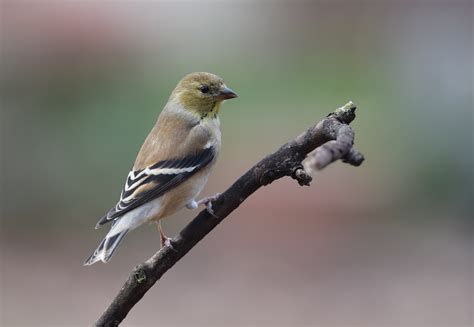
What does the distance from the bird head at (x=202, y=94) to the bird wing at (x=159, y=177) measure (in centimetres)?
45

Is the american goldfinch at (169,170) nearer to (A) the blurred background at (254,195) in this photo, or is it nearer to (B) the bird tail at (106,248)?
(B) the bird tail at (106,248)

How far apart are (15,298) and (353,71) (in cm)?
739

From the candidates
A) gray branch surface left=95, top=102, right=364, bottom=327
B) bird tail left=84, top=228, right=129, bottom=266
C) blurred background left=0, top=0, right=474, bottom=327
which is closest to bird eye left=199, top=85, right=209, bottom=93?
bird tail left=84, top=228, right=129, bottom=266

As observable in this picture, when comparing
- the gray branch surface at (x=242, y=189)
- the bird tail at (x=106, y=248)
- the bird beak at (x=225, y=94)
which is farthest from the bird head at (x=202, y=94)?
the gray branch surface at (x=242, y=189)

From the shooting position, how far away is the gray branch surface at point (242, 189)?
2.15m

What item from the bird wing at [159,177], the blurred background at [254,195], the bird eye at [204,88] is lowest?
the bird wing at [159,177]

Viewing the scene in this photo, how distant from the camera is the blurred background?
25.3 feet

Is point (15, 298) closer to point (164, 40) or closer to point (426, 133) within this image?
point (426, 133)

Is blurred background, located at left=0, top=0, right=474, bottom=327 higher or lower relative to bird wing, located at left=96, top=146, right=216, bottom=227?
higher

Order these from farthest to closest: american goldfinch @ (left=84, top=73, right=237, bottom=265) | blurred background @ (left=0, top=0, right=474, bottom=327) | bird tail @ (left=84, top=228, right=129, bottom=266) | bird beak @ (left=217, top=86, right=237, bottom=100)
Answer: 1. blurred background @ (left=0, top=0, right=474, bottom=327)
2. bird beak @ (left=217, top=86, right=237, bottom=100)
3. american goldfinch @ (left=84, top=73, right=237, bottom=265)
4. bird tail @ (left=84, top=228, right=129, bottom=266)

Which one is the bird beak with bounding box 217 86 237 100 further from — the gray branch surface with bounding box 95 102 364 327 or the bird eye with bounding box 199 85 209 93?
the gray branch surface with bounding box 95 102 364 327

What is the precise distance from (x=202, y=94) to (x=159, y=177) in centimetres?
74

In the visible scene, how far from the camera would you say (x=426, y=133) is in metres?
9.47

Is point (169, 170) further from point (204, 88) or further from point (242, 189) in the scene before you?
point (242, 189)
